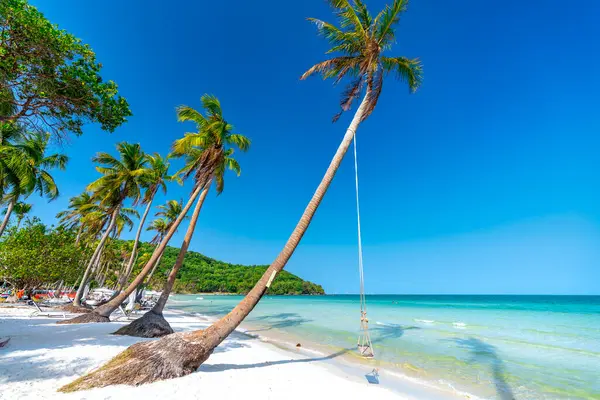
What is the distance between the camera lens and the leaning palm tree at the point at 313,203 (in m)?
4.93

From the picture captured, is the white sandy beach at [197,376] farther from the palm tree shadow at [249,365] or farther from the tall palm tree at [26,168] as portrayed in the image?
the tall palm tree at [26,168]

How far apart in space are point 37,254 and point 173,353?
16681mm

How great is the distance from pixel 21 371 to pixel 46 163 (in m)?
23.1

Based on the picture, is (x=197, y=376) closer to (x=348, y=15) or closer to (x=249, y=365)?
(x=249, y=365)

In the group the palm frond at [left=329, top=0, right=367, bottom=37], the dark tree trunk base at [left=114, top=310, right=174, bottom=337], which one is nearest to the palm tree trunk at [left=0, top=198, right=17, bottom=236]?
the dark tree trunk base at [left=114, top=310, right=174, bottom=337]

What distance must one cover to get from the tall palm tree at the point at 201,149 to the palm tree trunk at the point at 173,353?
704cm

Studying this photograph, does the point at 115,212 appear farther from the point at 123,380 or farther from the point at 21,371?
the point at 123,380

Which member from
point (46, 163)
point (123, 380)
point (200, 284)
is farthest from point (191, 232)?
point (200, 284)

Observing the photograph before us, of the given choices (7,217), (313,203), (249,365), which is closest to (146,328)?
(249,365)

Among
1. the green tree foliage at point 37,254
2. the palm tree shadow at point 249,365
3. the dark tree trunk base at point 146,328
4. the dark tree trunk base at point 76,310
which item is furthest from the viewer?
the dark tree trunk base at point 76,310

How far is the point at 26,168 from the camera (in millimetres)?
13977

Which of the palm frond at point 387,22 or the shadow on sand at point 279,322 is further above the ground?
the palm frond at point 387,22

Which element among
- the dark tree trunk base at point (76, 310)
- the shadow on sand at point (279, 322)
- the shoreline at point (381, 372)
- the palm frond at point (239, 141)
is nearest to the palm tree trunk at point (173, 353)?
the shoreline at point (381, 372)

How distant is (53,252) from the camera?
16.8 meters
